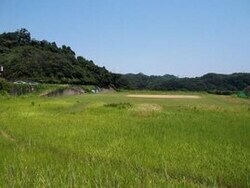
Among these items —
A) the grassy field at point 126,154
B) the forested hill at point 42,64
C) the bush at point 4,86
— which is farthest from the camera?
the forested hill at point 42,64

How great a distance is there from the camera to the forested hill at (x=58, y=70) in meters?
64.7

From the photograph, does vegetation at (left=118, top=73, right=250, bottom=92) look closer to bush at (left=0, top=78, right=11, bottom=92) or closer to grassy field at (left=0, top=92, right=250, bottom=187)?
bush at (left=0, top=78, right=11, bottom=92)

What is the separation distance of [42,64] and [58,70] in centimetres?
295

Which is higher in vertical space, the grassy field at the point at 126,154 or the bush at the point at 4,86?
the bush at the point at 4,86

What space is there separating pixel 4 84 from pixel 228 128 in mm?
33150

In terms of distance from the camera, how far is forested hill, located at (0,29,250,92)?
212ft

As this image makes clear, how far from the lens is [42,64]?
67938 millimetres

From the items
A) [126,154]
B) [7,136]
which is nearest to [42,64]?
[7,136]

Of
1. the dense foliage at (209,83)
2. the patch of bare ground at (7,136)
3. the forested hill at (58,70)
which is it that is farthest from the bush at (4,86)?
the dense foliage at (209,83)

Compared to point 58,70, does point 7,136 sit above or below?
below

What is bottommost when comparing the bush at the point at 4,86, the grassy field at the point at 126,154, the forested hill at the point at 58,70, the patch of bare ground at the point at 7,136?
the patch of bare ground at the point at 7,136

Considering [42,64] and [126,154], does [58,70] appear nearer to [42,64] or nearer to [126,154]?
[42,64]

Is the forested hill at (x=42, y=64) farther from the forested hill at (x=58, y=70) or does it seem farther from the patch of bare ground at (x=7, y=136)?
the patch of bare ground at (x=7, y=136)

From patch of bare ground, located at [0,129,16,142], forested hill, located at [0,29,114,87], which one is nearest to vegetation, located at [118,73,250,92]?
forested hill, located at [0,29,114,87]
